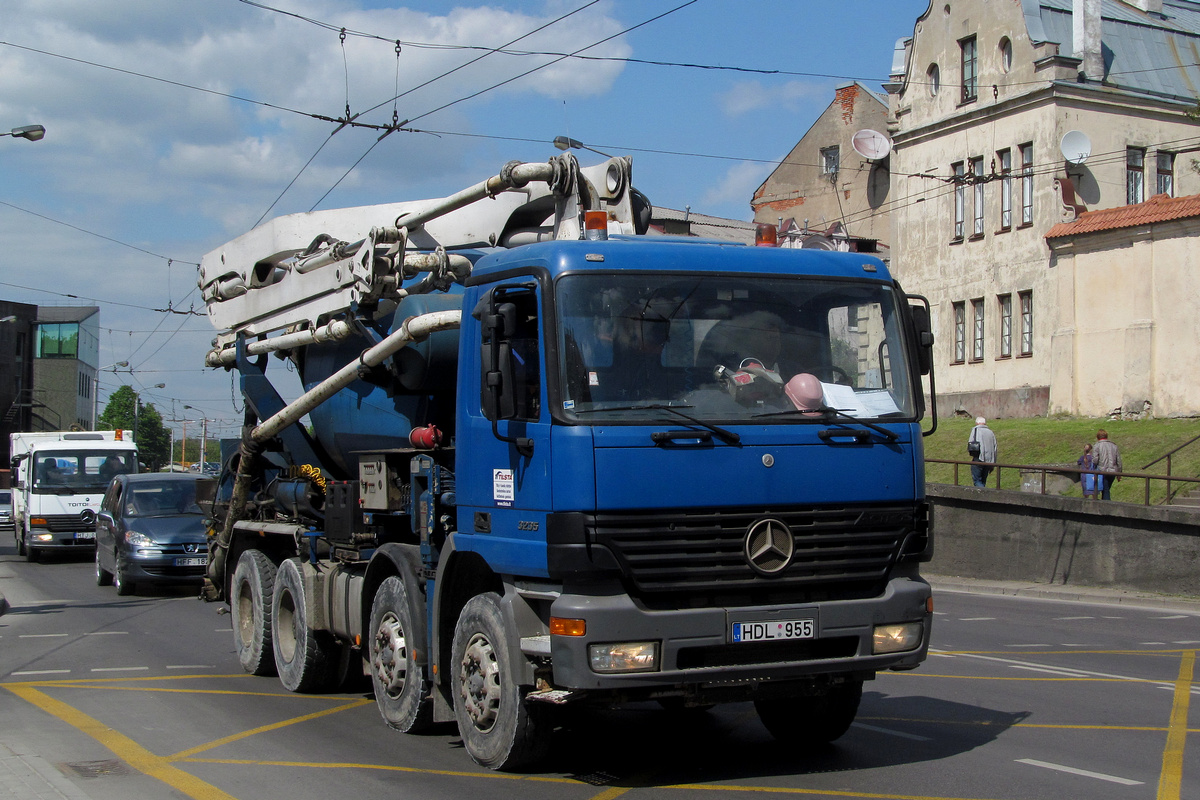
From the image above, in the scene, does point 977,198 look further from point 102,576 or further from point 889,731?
point 889,731

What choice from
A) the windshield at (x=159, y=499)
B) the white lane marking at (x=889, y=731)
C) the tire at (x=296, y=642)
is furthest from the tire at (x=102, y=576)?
the white lane marking at (x=889, y=731)

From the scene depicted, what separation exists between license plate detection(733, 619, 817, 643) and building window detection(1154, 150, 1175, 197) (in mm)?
35013

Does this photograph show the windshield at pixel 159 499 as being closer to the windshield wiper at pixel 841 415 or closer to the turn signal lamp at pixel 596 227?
the turn signal lamp at pixel 596 227

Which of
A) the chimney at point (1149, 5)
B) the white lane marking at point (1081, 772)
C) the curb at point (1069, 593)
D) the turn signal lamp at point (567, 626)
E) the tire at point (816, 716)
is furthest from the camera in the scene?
the chimney at point (1149, 5)

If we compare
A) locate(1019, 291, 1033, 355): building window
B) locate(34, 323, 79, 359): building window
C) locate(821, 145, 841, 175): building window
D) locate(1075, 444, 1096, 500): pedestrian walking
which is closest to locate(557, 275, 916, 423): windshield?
locate(1075, 444, 1096, 500): pedestrian walking

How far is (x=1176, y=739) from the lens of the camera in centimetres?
789

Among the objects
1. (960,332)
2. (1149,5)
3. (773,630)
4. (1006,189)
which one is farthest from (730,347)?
(1149,5)

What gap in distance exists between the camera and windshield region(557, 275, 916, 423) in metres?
6.46

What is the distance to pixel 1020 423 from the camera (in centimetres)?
3306

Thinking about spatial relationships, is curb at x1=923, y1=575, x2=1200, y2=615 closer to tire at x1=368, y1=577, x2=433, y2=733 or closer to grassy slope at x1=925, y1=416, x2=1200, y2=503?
grassy slope at x1=925, y1=416, x2=1200, y2=503

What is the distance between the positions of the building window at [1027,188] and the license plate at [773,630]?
1249 inches

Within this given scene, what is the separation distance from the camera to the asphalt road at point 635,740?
668 cm

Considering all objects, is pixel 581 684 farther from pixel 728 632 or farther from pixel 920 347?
pixel 920 347

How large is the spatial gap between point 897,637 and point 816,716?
1069 millimetres
